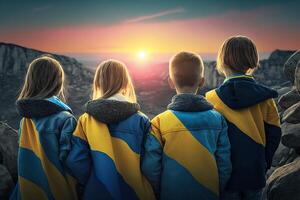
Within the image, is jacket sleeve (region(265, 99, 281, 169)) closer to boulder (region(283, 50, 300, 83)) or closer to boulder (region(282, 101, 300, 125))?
boulder (region(282, 101, 300, 125))

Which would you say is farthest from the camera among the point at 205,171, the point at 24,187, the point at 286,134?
the point at 286,134

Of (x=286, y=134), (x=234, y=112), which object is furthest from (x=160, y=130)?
(x=286, y=134)

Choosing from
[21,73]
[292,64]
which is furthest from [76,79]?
Answer: [292,64]

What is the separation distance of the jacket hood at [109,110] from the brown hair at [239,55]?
127cm

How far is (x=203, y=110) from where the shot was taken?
4719 mm

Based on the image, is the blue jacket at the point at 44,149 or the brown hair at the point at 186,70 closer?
the brown hair at the point at 186,70

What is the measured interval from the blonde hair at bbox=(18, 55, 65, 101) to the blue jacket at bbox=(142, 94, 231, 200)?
1.28 metres

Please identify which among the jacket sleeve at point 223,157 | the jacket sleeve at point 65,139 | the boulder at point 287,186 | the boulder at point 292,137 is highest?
the jacket sleeve at point 65,139

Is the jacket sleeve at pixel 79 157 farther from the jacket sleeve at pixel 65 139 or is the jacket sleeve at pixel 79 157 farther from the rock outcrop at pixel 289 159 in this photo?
the rock outcrop at pixel 289 159

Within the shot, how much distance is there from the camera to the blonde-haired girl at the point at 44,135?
4.87m

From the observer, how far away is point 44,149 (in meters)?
4.88

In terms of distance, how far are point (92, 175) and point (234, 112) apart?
5.65 ft

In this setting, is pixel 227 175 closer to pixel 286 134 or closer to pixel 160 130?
pixel 160 130

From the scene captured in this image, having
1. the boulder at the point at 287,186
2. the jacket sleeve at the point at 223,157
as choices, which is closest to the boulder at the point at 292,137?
the boulder at the point at 287,186
